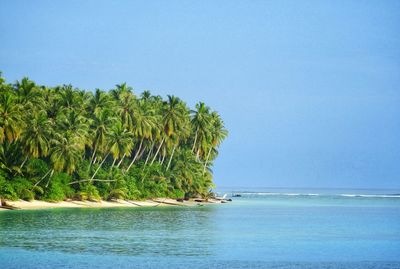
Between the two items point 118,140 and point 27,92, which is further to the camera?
point 118,140

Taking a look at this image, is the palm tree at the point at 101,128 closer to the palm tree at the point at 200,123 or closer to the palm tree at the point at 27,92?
the palm tree at the point at 27,92

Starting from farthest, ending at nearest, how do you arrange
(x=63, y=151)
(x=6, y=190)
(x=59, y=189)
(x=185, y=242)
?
1. (x=59, y=189)
2. (x=63, y=151)
3. (x=6, y=190)
4. (x=185, y=242)

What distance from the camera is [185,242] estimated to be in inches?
1953

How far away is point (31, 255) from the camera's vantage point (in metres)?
39.6

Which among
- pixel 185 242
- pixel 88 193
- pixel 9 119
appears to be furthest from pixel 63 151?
pixel 185 242

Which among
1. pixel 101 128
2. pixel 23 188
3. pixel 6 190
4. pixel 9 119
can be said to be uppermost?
pixel 101 128

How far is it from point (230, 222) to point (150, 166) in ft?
117

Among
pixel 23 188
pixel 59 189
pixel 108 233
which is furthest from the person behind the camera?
pixel 59 189

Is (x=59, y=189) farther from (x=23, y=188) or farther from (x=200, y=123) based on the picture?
(x=200, y=123)

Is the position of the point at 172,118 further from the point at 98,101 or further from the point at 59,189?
the point at 59,189

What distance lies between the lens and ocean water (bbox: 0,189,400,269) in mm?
38844

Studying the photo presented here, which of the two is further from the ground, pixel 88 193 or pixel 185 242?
pixel 88 193

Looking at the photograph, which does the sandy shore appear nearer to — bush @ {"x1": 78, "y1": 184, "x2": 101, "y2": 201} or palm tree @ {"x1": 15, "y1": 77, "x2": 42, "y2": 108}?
bush @ {"x1": 78, "y1": 184, "x2": 101, "y2": 201}

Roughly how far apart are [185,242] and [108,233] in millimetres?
7789
